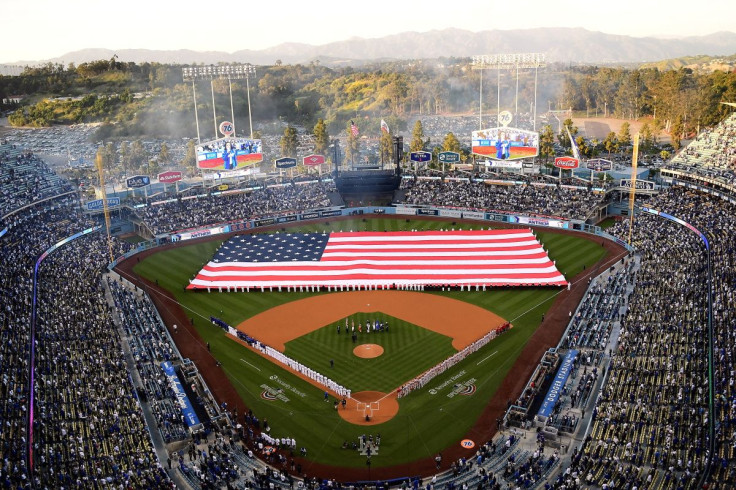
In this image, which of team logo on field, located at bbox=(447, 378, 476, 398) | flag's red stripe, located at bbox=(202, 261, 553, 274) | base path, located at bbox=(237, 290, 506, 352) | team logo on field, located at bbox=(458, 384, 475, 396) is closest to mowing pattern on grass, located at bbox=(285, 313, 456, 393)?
base path, located at bbox=(237, 290, 506, 352)

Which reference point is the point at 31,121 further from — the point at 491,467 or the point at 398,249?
the point at 491,467

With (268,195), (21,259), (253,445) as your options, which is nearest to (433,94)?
(268,195)

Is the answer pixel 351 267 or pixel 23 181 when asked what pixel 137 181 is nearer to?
pixel 23 181

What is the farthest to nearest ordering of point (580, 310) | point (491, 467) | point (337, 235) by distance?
point (337, 235) < point (580, 310) < point (491, 467)

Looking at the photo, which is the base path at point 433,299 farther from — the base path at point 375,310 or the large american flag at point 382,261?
the large american flag at point 382,261

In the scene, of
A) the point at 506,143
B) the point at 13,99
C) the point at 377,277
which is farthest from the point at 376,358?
the point at 13,99

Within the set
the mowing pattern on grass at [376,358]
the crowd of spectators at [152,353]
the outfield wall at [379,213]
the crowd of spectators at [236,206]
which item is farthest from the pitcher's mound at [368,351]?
the crowd of spectators at [236,206]
